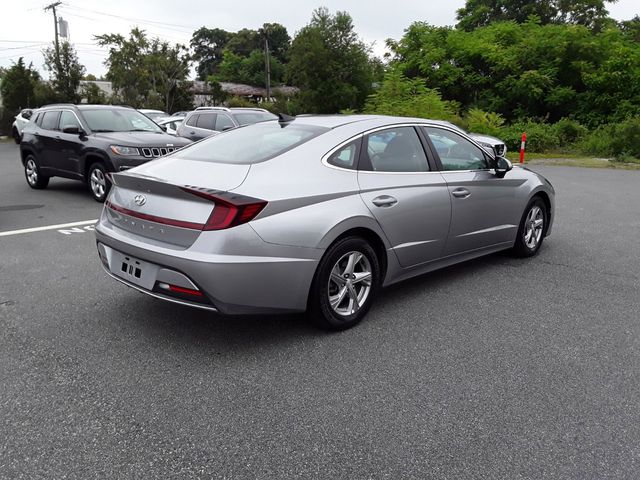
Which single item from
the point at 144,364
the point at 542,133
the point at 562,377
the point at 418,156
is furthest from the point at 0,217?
the point at 542,133

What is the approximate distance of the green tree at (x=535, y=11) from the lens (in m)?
39.2

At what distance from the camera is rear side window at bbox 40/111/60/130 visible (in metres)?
10.5

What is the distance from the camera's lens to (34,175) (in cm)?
1125

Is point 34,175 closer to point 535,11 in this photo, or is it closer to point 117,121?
point 117,121

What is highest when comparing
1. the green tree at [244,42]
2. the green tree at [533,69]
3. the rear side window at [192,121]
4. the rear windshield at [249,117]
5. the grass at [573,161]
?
the green tree at [244,42]

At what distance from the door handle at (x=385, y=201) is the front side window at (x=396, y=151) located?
241mm

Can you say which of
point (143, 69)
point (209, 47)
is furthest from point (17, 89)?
point (209, 47)

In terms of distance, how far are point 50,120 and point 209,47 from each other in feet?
339

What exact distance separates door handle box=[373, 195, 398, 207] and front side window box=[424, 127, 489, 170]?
34.7 inches

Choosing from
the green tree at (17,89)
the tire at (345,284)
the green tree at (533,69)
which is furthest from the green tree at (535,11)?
the tire at (345,284)

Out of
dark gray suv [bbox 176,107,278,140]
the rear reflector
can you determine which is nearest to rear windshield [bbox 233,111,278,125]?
dark gray suv [bbox 176,107,278,140]

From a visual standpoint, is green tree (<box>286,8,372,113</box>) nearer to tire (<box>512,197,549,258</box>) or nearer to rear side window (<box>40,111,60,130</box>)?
rear side window (<box>40,111,60,130</box>)

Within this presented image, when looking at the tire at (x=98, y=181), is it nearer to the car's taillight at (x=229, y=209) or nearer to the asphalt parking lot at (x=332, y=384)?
the asphalt parking lot at (x=332, y=384)

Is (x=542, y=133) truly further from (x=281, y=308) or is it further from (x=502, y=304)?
(x=281, y=308)
